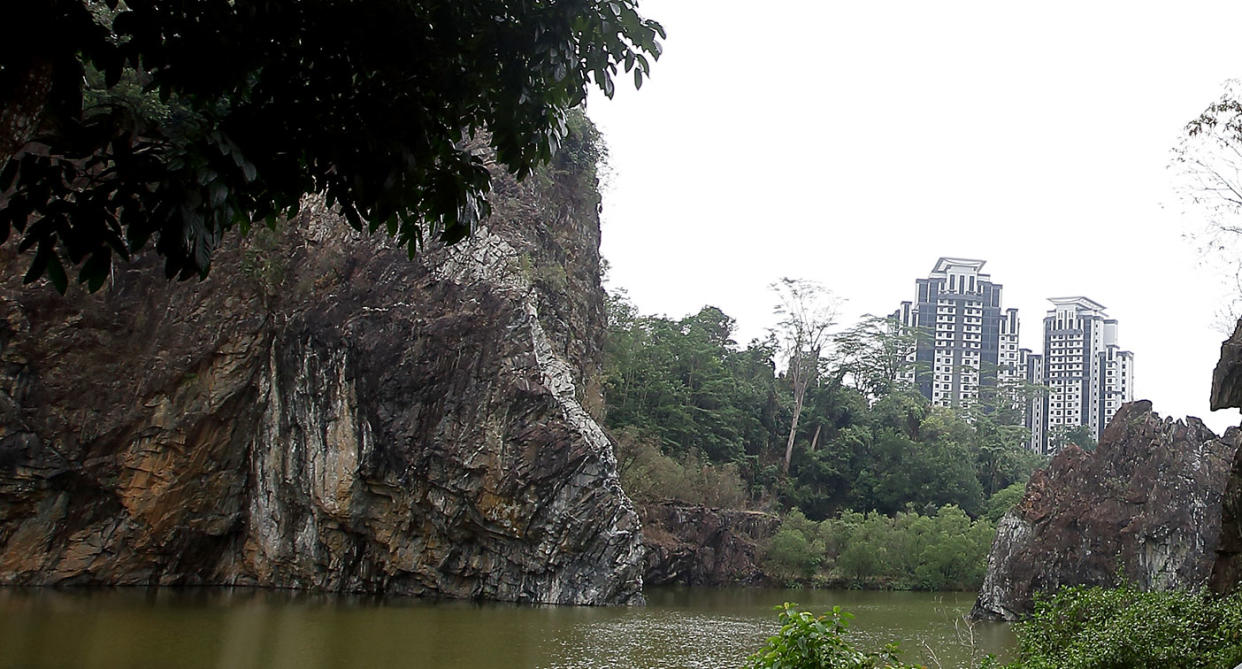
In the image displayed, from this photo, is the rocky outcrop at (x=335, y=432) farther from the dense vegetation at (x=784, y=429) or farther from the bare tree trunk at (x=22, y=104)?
the bare tree trunk at (x=22, y=104)

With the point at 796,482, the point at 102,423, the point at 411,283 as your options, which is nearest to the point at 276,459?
the point at 102,423

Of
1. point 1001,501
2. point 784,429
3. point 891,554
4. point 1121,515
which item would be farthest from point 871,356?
point 1121,515

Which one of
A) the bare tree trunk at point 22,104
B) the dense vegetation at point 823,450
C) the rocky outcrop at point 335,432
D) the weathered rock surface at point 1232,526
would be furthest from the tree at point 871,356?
the bare tree trunk at point 22,104

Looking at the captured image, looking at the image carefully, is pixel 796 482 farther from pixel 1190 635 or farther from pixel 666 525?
pixel 1190 635

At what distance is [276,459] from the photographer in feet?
58.3

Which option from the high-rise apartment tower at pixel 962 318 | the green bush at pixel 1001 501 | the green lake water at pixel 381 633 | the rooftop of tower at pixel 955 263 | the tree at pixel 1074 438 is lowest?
the green lake water at pixel 381 633

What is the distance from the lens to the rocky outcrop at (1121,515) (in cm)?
1725

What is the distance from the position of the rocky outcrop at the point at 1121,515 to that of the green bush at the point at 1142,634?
10929mm

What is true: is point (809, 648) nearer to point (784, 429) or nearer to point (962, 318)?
point (784, 429)

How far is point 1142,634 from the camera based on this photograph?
20.2ft

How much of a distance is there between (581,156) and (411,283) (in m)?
7.40

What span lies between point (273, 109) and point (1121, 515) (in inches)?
773

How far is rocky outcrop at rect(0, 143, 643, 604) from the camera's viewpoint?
16.5 m

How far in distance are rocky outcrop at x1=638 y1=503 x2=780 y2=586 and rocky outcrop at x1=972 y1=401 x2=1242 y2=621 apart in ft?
26.1
